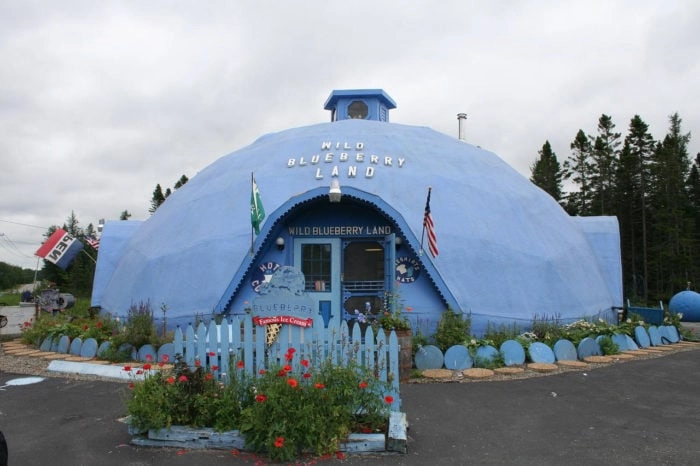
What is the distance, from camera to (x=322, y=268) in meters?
11.6

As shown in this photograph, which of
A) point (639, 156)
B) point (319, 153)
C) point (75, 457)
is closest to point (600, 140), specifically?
point (639, 156)

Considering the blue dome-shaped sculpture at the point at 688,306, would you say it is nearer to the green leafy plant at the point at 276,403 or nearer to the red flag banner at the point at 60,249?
the green leafy plant at the point at 276,403

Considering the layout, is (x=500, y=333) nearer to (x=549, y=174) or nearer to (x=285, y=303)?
(x=285, y=303)

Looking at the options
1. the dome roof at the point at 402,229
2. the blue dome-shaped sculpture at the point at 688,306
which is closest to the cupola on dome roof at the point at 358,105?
the dome roof at the point at 402,229

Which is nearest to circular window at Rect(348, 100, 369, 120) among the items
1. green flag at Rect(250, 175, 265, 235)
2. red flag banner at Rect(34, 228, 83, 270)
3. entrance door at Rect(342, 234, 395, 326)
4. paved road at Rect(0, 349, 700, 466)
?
entrance door at Rect(342, 234, 395, 326)

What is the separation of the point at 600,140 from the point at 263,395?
40836 millimetres

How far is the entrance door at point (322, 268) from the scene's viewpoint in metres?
11.4

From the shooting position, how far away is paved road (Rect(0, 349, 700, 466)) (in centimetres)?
507

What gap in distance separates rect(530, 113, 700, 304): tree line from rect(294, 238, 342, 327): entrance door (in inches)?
1005

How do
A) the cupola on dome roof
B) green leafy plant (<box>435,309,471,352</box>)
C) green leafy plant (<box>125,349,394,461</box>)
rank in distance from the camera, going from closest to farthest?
1. green leafy plant (<box>125,349,394,461</box>)
2. green leafy plant (<box>435,309,471,352</box>)
3. the cupola on dome roof

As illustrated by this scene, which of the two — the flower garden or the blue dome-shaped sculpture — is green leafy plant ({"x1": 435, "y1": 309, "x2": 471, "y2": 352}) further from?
the blue dome-shaped sculpture

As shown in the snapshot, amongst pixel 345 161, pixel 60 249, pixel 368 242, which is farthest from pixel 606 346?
pixel 60 249

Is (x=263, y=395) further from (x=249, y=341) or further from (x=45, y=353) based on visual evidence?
(x=45, y=353)

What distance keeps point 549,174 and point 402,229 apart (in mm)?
37150
